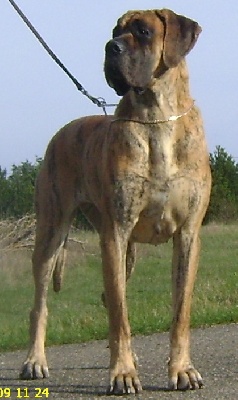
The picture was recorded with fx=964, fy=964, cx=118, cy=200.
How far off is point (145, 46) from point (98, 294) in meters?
8.47

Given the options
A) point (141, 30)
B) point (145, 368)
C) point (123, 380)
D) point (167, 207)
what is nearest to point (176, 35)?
point (141, 30)

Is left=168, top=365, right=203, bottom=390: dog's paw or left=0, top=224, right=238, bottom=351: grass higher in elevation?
left=0, top=224, right=238, bottom=351: grass

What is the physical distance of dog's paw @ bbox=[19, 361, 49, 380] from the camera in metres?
5.76

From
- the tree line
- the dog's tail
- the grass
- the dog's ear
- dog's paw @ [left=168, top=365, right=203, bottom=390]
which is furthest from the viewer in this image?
the tree line

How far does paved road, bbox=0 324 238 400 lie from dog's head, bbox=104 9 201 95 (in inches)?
64.2

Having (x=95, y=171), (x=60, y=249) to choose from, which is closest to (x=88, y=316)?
(x=60, y=249)

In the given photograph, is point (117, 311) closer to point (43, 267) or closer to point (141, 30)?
point (43, 267)

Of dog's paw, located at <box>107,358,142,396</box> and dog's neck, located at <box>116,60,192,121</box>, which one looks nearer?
dog's paw, located at <box>107,358,142,396</box>

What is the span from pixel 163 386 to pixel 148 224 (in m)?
0.88

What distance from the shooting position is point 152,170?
5117mm

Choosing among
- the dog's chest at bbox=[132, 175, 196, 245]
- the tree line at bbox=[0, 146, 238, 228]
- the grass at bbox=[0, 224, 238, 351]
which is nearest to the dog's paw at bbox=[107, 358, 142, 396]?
the dog's chest at bbox=[132, 175, 196, 245]

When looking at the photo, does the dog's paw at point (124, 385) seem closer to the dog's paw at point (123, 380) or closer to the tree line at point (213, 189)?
the dog's paw at point (123, 380)
